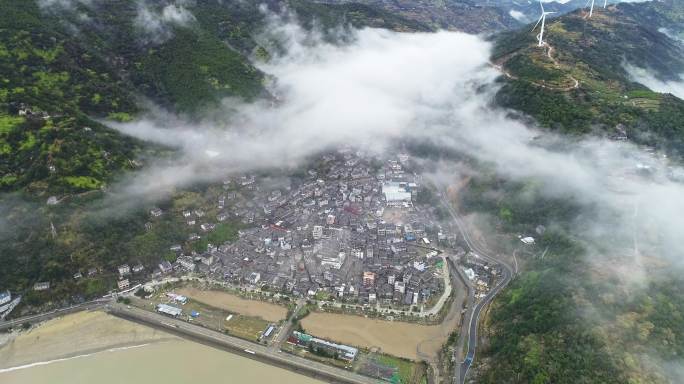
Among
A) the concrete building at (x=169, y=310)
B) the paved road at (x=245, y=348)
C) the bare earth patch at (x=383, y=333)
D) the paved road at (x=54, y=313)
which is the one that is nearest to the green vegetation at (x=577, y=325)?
the bare earth patch at (x=383, y=333)

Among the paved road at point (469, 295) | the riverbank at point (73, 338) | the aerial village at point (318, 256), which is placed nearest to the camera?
the paved road at point (469, 295)

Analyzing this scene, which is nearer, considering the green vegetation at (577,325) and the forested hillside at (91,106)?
the green vegetation at (577,325)

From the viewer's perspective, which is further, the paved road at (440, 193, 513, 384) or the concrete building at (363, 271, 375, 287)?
the concrete building at (363, 271, 375, 287)

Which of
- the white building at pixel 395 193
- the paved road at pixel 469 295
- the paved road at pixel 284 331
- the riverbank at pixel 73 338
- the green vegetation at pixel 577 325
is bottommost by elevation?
the riverbank at pixel 73 338

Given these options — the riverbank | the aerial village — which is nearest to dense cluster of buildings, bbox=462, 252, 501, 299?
the aerial village

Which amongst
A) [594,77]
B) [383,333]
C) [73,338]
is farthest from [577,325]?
[594,77]

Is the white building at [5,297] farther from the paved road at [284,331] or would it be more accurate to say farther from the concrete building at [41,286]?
the paved road at [284,331]

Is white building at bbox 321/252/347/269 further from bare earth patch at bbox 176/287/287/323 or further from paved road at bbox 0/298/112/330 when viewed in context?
paved road at bbox 0/298/112/330
